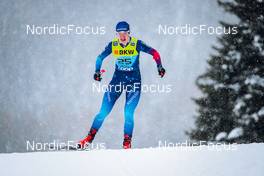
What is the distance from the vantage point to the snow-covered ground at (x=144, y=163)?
4.07 m

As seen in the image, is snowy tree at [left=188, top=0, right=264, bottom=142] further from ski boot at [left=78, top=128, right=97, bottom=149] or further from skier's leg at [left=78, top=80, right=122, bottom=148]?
ski boot at [left=78, top=128, right=97, bottom=149]

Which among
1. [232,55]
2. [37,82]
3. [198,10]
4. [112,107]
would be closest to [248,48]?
[232,55]

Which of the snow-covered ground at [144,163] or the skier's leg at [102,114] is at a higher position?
the skier's leg at [102,114]

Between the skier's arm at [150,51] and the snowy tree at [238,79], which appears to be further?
the snowy tree at [238,79]

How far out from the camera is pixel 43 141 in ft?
22.1

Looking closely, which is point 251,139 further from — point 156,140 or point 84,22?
point 84,22

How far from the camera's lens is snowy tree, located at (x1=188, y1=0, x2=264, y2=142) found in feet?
23.9

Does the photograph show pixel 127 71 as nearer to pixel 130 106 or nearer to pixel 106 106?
pixel 130 106

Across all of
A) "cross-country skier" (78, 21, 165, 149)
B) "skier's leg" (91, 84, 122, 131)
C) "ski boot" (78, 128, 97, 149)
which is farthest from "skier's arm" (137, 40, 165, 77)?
"ski boot" (78, 128, 97, 149)

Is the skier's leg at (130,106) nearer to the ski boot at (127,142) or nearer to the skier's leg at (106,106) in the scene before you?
the ski boot at (127,142)

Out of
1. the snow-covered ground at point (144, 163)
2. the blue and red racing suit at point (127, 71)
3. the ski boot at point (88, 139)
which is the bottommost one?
the snow-covered ground at point (144, 163)

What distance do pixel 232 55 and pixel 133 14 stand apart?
2.02 meters

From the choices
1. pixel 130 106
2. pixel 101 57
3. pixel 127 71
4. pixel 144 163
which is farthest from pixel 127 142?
pixel 144 163

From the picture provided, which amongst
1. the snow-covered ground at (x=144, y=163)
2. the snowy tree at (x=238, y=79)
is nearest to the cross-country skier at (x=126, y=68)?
the snow-covered ground at (x=144, y=163)
